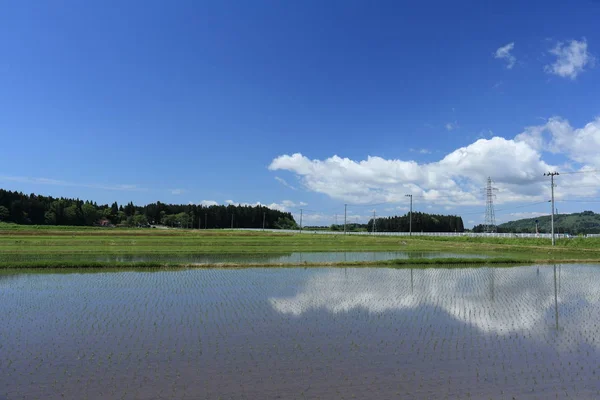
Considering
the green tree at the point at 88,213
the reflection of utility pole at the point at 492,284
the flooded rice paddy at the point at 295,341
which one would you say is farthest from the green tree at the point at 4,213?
the reflection of utility pole at the point at 492,284

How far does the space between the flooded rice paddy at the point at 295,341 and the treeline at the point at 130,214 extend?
11794 centimetres

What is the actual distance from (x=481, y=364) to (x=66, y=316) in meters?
12.5

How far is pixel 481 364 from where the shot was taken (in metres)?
8.53

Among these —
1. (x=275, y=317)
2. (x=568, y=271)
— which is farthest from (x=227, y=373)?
(x=568, y=271)

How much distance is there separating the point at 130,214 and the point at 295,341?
155375 mm

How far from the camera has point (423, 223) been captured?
137 m

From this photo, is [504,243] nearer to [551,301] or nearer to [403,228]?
[551,301]

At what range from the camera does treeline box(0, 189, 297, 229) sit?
11575 centimetres

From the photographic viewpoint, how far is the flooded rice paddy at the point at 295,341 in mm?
7273

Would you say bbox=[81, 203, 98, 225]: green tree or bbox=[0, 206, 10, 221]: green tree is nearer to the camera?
bbox=[0, 206, 10, 221]: green tree

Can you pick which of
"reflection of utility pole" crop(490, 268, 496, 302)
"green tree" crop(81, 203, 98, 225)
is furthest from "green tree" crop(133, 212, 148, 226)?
"reflection of utility pole" crop(490, 268, 496, 302)

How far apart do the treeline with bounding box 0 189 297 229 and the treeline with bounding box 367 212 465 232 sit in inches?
1638

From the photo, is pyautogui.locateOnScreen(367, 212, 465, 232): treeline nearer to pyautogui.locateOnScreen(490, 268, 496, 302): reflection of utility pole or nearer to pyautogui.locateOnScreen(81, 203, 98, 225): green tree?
pyautogui.locateOnScreen(81, 203, 98, 225): green tree

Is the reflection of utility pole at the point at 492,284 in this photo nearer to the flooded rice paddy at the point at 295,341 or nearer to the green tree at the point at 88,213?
the flooded rice paddy at the point at 295,341
